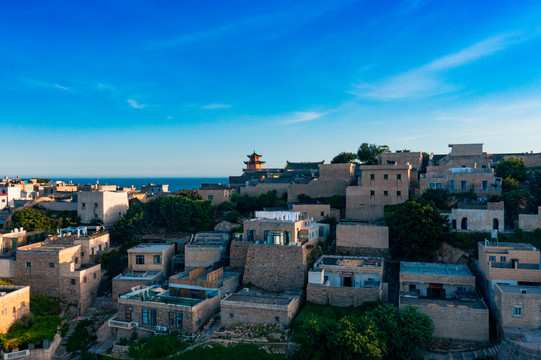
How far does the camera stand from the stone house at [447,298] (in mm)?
18422

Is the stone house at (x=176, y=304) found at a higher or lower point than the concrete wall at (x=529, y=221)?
lower

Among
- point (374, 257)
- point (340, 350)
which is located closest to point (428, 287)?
point (374, 257)

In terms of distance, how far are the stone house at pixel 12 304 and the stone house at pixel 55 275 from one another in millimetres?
2697

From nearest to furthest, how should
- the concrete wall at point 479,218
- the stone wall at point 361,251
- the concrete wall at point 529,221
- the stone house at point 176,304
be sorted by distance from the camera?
the stone house at point 176,304 < the concrete wall at point 529,221 < the concrete wall at point 479,218 < the stone wall at point 361,251

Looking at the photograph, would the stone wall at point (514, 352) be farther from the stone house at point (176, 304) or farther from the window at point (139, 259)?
the window at point (139, 259)

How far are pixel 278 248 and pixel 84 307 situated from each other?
13.6 metres

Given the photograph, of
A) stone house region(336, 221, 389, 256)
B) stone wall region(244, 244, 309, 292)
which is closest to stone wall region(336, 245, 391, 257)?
stone house region(336, 221, 389, 256)

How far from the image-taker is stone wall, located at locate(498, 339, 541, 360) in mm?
15531

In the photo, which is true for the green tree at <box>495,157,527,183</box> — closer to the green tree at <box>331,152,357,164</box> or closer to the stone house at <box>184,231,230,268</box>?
the green tree at <box>331,152,357,164</box>

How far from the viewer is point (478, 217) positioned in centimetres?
2531

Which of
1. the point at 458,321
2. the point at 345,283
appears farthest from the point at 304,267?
the point at 458,321

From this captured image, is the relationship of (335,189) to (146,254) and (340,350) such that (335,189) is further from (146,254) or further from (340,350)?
(340,350)

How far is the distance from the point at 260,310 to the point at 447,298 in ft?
32.0

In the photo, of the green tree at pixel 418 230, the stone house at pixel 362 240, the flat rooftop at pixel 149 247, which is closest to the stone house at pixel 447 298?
the green tree at pixel 418 230
